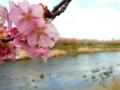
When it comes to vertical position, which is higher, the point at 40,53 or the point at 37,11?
the point at 37,11

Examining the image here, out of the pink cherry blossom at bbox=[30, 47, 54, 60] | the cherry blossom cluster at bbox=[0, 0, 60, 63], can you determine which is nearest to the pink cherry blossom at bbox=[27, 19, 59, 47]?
the cherry blossom cluster at bbox=[0, 0, 60, 63]

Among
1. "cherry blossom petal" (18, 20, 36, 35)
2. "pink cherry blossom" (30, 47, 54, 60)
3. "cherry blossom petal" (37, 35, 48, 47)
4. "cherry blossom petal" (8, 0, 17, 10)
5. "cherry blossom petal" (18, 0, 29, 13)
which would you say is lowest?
"pink cherry blossom" (30, 47, 54, 60)

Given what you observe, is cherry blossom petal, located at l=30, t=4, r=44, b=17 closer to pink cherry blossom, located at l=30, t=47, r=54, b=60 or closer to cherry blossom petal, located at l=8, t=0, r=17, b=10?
cherry blossom petal, located at l=8, t=0, r=17, b=10

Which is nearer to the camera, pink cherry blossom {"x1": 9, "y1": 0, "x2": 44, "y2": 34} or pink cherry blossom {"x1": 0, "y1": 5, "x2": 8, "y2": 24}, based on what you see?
pink cherry blossom {"x1": 9, "y1": 0, "x2": 44, "y2": 34}

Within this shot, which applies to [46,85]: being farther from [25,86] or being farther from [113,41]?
[113,41]

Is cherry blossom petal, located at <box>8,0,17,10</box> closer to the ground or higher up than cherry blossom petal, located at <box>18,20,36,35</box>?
higher up

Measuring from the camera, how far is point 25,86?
241 inches

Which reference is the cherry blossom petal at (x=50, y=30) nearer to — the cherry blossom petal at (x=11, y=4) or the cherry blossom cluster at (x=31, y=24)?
the cherry blossom cluster at (x=31, y=24)

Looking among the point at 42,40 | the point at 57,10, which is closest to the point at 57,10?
the point at 57,10

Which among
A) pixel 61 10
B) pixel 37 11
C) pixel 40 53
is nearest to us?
pixel 37 11

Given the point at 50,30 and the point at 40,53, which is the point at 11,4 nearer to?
the point at 50,30

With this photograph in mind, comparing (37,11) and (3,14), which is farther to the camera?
(3,14)

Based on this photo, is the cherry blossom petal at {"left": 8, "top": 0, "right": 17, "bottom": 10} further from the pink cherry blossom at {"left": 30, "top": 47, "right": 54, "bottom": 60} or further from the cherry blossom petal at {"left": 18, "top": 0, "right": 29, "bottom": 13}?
the pink cherry blossom at {"left": 30, "top": 47, "right": 54, "bottom": 60}

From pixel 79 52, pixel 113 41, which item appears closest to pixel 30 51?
pixel 79 52
